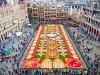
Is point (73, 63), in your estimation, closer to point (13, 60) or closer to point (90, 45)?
point (13, 60)

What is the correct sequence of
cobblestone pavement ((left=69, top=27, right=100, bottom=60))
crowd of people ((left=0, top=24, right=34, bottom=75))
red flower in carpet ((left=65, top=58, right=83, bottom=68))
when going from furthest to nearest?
cobblestone pavement ((left=69, top=27, right=100, bottom=60)), red flower in carpet ((left=65, top=58, right=83, bottom=68)), crowd of people ((left=0, top=24, right=34, bottom=75))

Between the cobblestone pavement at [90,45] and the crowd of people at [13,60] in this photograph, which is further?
the cobblestone pavement at [90,45]

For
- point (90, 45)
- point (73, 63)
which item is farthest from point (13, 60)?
point (90, 45)

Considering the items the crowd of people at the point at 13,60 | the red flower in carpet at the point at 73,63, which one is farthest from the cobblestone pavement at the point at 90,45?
the crowd of people at the point at 13,60

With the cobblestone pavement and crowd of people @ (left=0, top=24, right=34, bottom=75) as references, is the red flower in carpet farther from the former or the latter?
crowd of people @ (left=0, top=24, right=34, bottom=75)

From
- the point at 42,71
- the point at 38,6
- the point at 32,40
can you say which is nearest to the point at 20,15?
the point at 38,6

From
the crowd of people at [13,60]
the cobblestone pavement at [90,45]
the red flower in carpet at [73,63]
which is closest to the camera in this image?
the crowd of people at [13,60]

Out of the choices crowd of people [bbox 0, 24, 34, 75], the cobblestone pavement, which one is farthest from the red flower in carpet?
crowd of people [bbox 0, 24, 34, 75]

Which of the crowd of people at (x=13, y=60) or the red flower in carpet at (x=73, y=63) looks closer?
the crowd of people at (x=13, y=60)

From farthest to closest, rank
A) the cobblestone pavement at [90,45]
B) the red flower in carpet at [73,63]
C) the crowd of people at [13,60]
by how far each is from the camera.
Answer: the cobblestone pavement at [90,45], the red flower in carpet at [73,63], the crowd of people at [13,60]

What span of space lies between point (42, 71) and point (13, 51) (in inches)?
429

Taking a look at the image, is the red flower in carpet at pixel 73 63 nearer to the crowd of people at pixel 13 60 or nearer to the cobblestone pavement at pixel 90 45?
the cobblestone pavement at pixel 90 45

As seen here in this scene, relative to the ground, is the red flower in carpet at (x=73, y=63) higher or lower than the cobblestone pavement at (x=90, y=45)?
higher

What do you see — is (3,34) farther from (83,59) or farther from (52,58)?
(83,59)
